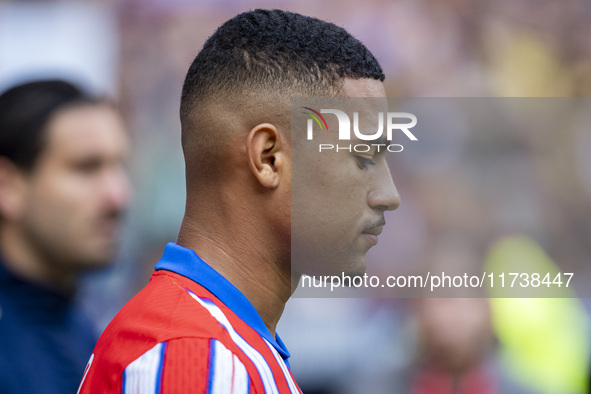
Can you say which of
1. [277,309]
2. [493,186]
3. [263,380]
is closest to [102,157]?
[277,309]

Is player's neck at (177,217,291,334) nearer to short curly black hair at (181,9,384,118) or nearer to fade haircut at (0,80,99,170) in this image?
short curly black hair at (181,9,384,118)

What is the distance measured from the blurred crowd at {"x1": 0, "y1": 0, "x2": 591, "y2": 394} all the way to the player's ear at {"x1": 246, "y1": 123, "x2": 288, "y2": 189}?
10.7 feet

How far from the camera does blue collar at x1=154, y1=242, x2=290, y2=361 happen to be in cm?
150

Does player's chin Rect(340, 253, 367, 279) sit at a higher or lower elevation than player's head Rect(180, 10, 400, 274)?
lower

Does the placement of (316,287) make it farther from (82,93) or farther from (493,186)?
(82,93)

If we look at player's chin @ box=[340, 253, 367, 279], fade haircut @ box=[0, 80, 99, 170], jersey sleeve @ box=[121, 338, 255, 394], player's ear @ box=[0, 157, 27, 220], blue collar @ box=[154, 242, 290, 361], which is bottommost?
jersey sleeve @ box=[121, 338, 255, 394]

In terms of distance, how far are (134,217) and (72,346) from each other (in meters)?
2.33

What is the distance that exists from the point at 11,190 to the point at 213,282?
1650mm

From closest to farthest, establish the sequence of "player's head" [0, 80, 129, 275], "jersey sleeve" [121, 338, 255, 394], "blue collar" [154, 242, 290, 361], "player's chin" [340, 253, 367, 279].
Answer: "jersey sleeve" [121, 338, 255, 394] → "blue collar" [154, 242, 290, 361] → "player's chin" [340, 253, 367, 279] → "player's head" [0, 80, 129, 275]

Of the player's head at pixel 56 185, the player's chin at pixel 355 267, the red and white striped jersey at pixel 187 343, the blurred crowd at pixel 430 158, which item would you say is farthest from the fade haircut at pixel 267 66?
the blurred crowd at pixel 430 158

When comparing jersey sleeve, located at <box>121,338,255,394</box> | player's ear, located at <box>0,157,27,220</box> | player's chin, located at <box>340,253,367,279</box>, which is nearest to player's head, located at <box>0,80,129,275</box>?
player's ear, located at <box>0,157,27,220</box>

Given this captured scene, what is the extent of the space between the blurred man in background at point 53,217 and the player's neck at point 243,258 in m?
1.31

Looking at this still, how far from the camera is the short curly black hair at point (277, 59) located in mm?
1592

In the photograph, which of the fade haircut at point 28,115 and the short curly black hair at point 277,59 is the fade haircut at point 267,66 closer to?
the short curly black hair at point 277,59
